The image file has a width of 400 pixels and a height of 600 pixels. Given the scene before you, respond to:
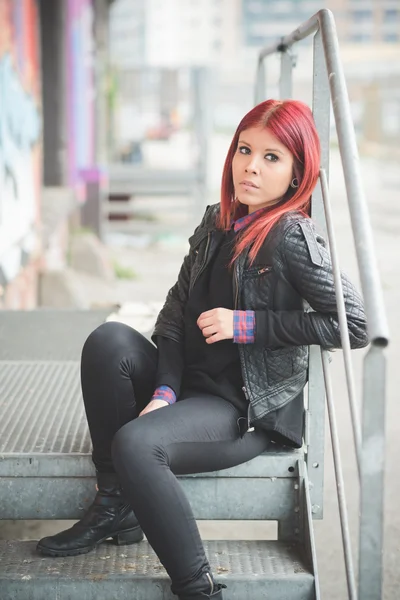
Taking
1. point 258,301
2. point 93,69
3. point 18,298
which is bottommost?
point 18,298

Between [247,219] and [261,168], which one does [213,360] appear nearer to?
[247,219]

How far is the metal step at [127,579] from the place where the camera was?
2.05m

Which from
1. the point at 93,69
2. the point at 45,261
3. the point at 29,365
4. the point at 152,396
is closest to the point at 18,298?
the point at 45,261

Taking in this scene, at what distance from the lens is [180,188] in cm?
1277

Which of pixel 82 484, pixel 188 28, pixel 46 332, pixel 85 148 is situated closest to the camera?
pixel 82 484

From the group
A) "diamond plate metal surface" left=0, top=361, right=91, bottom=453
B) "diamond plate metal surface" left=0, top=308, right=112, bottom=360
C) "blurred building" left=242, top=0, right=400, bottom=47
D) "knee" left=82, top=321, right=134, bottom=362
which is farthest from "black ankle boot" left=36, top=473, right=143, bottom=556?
"blurred building" left=242, top=0, right=400, bottom=47

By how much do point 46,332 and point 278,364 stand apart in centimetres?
188

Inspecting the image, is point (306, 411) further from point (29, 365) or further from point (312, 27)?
point (29, 365)

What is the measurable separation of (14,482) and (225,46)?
58.9 m

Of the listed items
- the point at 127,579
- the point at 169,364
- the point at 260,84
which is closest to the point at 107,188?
the point at 260,84

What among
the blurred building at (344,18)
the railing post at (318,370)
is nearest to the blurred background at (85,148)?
the railing post at (318,370)

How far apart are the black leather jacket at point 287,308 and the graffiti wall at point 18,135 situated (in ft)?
9.47

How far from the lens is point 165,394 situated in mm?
2135

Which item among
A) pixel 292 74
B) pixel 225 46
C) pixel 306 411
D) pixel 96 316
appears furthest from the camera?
pixel 225 46
